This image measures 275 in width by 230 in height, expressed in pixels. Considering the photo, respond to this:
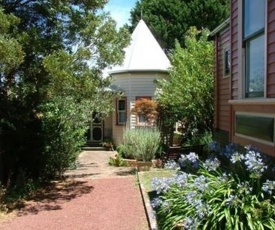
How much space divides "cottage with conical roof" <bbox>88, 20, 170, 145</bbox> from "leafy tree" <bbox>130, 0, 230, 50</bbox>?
9385 mm

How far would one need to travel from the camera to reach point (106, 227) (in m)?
8.34

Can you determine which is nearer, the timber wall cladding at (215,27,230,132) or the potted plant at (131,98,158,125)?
the timber wall cladding at (215,27,230,132)

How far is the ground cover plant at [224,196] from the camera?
18.4 feet

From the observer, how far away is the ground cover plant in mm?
5609

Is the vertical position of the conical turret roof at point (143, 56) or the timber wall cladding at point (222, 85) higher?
the conical turret roof at point (143, 56)

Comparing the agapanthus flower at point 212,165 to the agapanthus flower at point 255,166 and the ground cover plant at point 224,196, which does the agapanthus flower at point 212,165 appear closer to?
the ground cover plant at point 224,196

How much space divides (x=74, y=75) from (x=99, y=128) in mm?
15447

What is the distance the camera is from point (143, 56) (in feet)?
79.2

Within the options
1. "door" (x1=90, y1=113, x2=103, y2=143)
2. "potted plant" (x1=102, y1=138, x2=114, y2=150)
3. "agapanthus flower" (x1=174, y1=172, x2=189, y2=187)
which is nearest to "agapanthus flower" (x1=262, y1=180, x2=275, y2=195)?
"agapanthus flower" (x1=174, y1=172, x2=189, y2=187)

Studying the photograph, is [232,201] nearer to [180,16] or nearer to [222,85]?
[222,85]

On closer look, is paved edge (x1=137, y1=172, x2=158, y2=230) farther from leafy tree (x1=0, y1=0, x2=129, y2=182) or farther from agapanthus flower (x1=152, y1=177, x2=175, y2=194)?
leafy tree (x1=0, y1=0, x2=129, y2=182)

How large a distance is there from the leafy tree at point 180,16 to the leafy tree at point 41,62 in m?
22.3

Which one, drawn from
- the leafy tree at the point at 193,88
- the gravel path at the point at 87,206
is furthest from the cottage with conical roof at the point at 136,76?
the gravel path at the point at 87,206

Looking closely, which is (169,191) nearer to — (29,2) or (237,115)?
(237,115)
